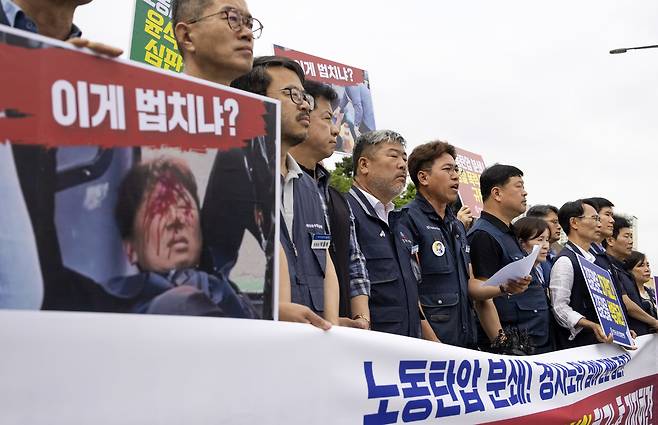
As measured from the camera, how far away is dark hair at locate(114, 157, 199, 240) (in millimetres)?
1772

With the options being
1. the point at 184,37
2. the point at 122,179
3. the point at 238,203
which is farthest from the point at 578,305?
the point at 122,179

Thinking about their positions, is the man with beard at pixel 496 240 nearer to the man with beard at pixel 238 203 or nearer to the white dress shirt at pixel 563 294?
the white dress shirt at pixel 563 294

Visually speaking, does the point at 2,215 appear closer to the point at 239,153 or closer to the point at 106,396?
the point at 106,396

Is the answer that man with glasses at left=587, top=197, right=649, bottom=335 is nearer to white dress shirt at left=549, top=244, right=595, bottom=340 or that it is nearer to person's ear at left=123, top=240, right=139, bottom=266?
white dress shirt at left=549, top=244, right=595, bottom=340

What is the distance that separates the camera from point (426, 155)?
4.92 meters

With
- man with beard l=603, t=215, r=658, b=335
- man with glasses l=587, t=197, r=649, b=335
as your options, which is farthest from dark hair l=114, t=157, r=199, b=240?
man with beard l=603, t=215, r=658, b=335

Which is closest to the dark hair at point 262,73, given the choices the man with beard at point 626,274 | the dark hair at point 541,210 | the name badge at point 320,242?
the name badge at point 320,242

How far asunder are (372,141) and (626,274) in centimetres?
390

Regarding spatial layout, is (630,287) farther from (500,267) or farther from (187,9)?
(187,9)

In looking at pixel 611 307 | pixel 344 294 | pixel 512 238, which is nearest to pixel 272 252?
pixel 344 294

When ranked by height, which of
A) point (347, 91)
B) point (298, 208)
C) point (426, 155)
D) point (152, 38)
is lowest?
point (298, 208)

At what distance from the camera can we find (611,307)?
5.32 metres

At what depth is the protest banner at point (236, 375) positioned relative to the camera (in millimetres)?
1615

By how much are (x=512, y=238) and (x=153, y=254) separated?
3.64 m
